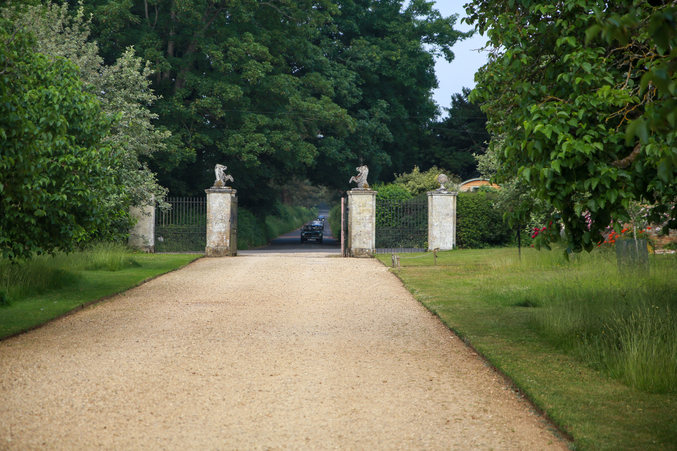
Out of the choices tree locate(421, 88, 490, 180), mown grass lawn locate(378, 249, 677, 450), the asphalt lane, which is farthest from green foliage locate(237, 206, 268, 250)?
mown grass lawn locate(378, 249, 677, 450)

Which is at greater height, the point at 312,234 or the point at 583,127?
the point at 583,127

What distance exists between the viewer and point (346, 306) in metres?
10.7

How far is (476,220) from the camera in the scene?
2522cm

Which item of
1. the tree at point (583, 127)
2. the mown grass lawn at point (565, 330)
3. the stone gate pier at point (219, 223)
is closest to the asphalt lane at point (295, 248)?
the stone gate pier at point (219, 223)

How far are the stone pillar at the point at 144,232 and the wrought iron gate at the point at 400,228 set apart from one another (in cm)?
888

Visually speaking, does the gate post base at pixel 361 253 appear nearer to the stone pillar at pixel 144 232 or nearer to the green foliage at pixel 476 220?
the green foliage at pixel 476 220

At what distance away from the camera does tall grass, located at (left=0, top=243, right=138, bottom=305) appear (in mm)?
11117

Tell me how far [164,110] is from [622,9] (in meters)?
23.9

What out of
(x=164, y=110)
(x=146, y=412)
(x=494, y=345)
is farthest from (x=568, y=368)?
(x=164, y=110)

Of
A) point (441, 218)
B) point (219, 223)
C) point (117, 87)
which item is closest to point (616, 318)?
point (441, 218)

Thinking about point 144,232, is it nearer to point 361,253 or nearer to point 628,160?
point 361,253

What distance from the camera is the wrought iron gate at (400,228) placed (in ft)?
81.1

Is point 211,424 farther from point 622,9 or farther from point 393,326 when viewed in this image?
point 622,9

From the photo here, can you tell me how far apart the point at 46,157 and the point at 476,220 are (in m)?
18.6
